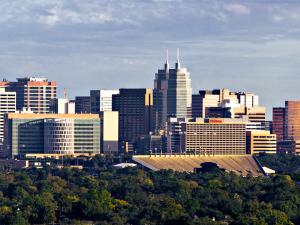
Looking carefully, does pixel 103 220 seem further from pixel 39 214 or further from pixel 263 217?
pixel 263 217

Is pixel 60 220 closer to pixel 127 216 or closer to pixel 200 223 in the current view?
pixel 127 216

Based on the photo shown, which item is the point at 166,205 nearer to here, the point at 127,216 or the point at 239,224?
the point at 127,216

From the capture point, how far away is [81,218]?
643 feet

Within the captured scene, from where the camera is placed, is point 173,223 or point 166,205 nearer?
point 173,223

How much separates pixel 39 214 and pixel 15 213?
266 centimetres

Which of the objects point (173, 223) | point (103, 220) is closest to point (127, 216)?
point (103, 220)

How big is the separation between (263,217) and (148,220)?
12369mm

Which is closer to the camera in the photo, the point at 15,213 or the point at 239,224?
the point at 239,224

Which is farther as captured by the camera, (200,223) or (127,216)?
(127,216)

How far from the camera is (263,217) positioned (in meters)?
185

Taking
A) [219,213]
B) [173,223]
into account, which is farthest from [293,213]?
[173,223]

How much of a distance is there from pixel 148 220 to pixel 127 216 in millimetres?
8584

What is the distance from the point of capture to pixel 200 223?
17712 centimetres

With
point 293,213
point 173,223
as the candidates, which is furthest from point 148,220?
point 293,213
